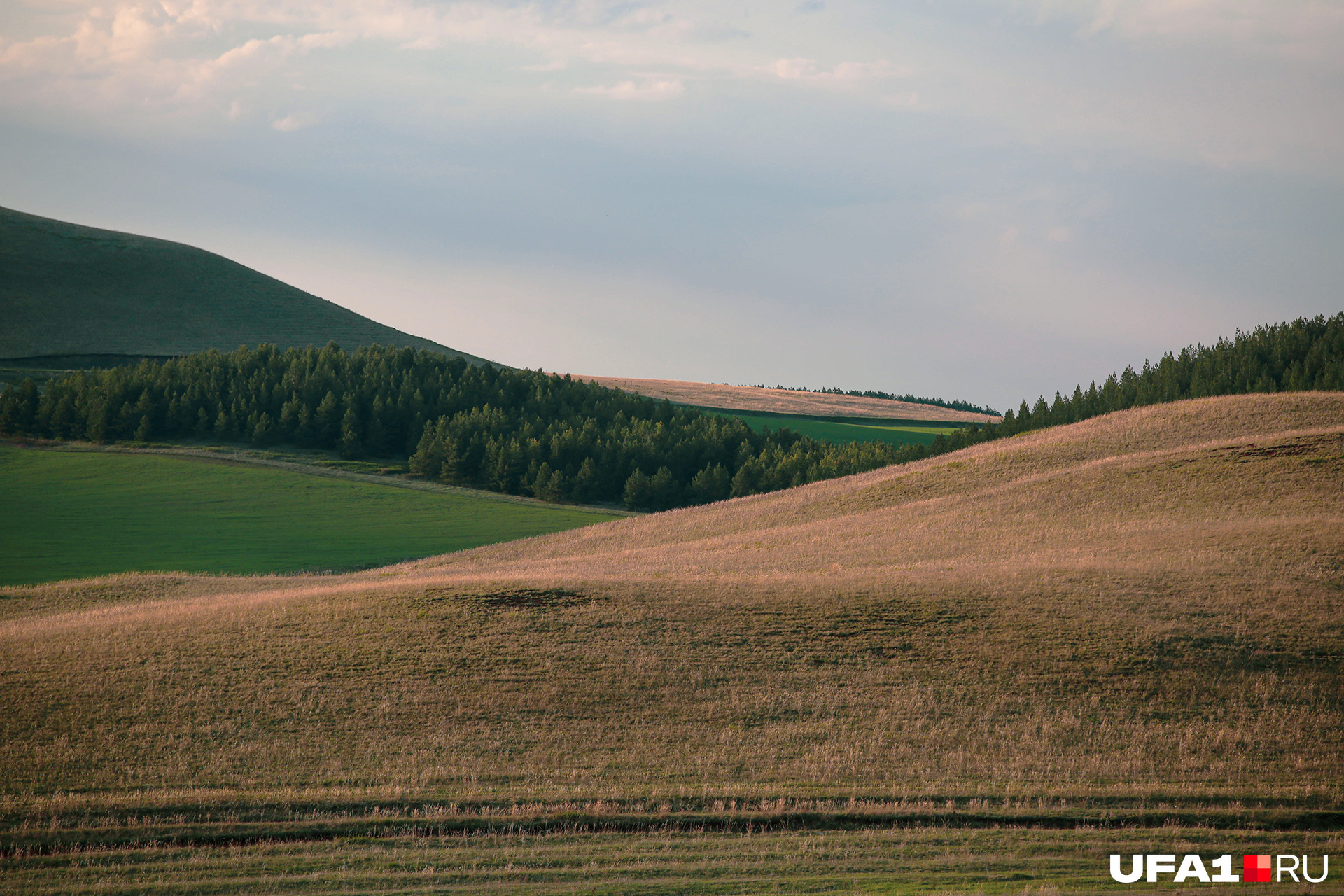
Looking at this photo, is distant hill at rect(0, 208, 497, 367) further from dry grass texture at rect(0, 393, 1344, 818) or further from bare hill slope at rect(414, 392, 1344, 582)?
dry grass texture at rect(0, 393, 1344, 818)

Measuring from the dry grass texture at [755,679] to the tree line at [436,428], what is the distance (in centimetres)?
6294

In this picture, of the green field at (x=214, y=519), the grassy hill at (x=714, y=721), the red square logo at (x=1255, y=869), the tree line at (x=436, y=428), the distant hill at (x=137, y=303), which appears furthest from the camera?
the distant hill at (x=137, y=303)

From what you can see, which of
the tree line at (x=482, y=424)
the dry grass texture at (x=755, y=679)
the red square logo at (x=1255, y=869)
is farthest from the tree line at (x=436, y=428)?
the red square logo at (x=1255, y=869)

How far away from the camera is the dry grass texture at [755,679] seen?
56.3ft

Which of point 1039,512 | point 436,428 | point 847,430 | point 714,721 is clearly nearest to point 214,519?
point 436,428

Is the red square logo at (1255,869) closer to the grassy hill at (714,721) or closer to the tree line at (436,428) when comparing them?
the grassy hill at (714,721)

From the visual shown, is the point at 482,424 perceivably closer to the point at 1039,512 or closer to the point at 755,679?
the point at 1039,512

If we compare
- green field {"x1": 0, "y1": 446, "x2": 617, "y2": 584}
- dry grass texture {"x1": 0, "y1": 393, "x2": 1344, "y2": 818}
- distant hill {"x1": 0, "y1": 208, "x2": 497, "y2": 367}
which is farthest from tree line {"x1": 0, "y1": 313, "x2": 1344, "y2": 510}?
dry grass texture {"x1": 0, "y1": 393, "x2": 1344, "y2": 818}

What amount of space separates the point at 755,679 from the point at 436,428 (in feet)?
295

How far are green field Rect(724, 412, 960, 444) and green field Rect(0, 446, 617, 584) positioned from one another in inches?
2816

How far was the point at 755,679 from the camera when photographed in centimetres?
2236

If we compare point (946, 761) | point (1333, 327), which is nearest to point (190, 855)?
point (946, 761)

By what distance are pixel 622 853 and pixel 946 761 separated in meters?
7.55

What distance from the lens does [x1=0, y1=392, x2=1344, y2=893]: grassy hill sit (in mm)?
13562
